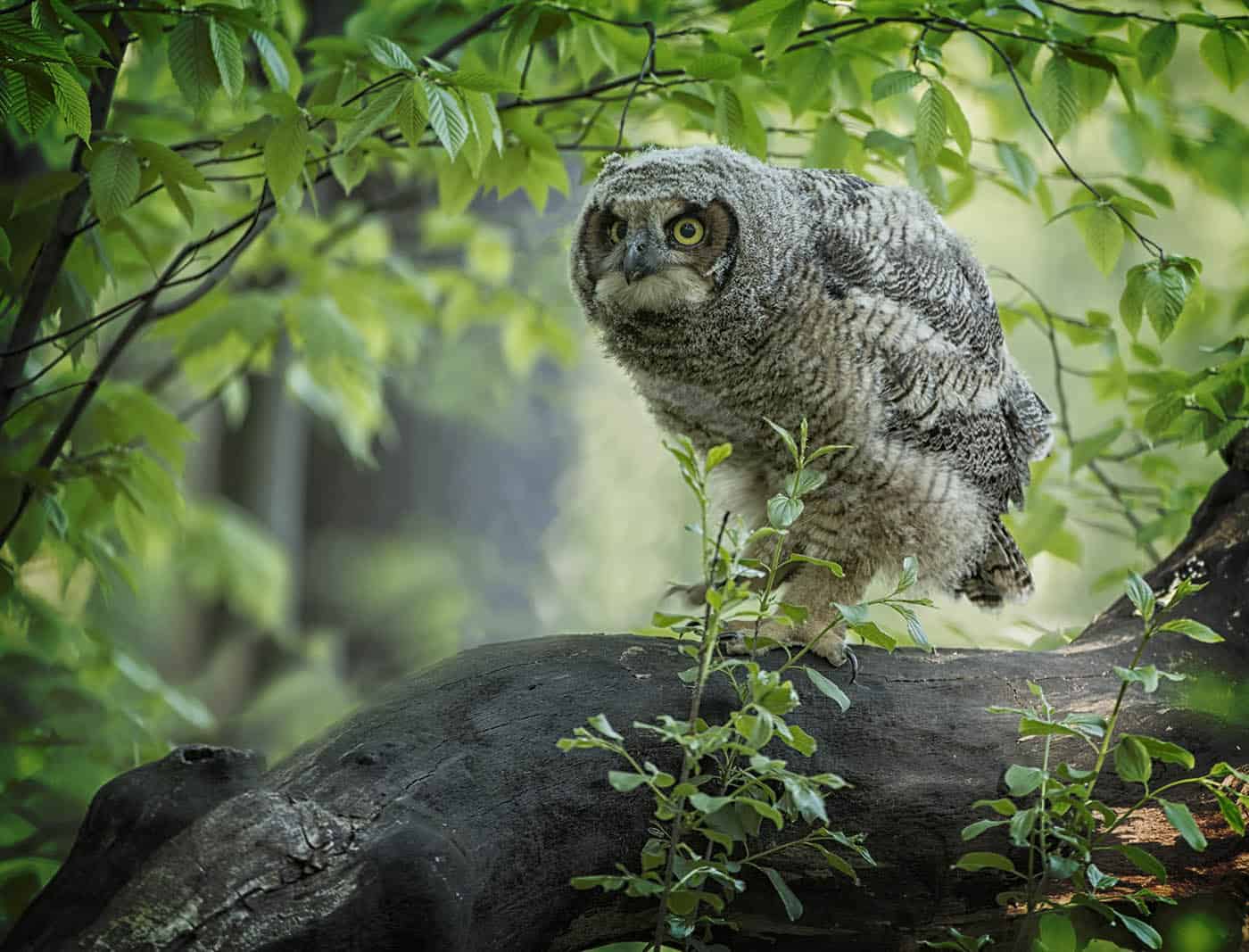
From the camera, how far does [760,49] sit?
115 inches

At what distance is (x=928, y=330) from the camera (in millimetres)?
2664

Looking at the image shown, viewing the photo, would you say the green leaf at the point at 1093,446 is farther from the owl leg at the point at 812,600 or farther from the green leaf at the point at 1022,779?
the green leaf at the point at 1022,779

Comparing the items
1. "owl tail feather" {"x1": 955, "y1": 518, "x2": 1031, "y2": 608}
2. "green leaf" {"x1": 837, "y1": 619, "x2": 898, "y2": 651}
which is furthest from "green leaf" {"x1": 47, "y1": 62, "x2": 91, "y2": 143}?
"owl tail feather" {"x1": 955, "y1": 518, "x2": 1031, "y2": 608}

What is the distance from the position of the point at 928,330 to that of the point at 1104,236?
444 mm

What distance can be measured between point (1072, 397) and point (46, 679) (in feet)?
45.4

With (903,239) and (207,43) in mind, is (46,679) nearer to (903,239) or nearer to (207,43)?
(207,43)

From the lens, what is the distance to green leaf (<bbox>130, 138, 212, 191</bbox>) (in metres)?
2.11

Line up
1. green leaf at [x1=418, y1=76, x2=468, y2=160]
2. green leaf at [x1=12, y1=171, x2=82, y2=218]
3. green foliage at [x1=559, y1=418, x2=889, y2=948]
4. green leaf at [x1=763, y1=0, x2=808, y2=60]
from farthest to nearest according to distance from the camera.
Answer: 1. green leaf at [x1=763, y1=0, x2=808, y2=60]
2. green leaf at [x1=12, y1=171, x2=82, y2=218]
3. green leaf at [x1=418, y1=76, x2=468, y2=160]
4. green foliage at [x1=559, y1=418, x2=889, y2=948]

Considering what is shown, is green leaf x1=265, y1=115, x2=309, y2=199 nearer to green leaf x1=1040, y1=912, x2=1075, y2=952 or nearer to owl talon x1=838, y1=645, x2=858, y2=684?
owl talon x1=838, y1=645, x2=858, y2=684

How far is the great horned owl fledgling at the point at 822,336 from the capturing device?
259cm

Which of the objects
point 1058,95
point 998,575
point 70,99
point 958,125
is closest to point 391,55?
point 70,99

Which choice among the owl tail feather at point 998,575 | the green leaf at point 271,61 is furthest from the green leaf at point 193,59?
the owl tail feather at point 998,575

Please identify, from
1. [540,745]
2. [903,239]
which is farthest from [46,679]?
[903,239]

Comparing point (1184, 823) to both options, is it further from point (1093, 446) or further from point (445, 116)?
point (445, 116)
